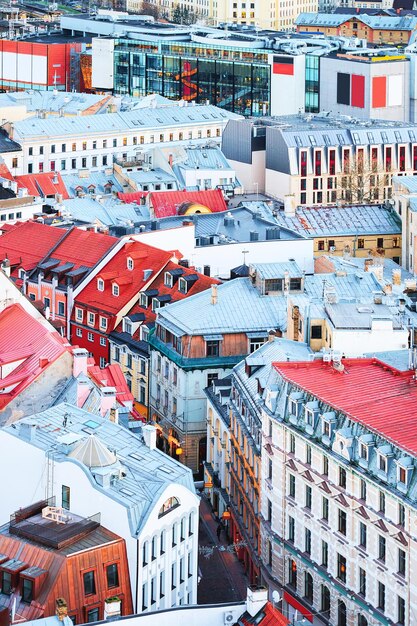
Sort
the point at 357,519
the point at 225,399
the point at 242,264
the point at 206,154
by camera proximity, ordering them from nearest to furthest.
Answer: the point at 357,519 → the point at 225,399 → the point at 242,264 → the point at 206,154

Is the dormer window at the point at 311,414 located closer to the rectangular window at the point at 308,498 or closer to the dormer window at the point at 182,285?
the rectangular window at the point at 308,498

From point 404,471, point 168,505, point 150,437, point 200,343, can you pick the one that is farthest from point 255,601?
point 200,343

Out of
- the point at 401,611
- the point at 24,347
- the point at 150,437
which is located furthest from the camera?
the point at 24,347

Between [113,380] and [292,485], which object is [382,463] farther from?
[113,380]

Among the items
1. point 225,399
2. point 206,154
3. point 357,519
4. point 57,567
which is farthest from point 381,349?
point 206,154

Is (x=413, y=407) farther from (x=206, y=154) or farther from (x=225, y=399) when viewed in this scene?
(x=206, y=154)

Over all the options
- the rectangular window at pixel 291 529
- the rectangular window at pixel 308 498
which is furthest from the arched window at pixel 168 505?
the rectangular window at pixel 291 529
